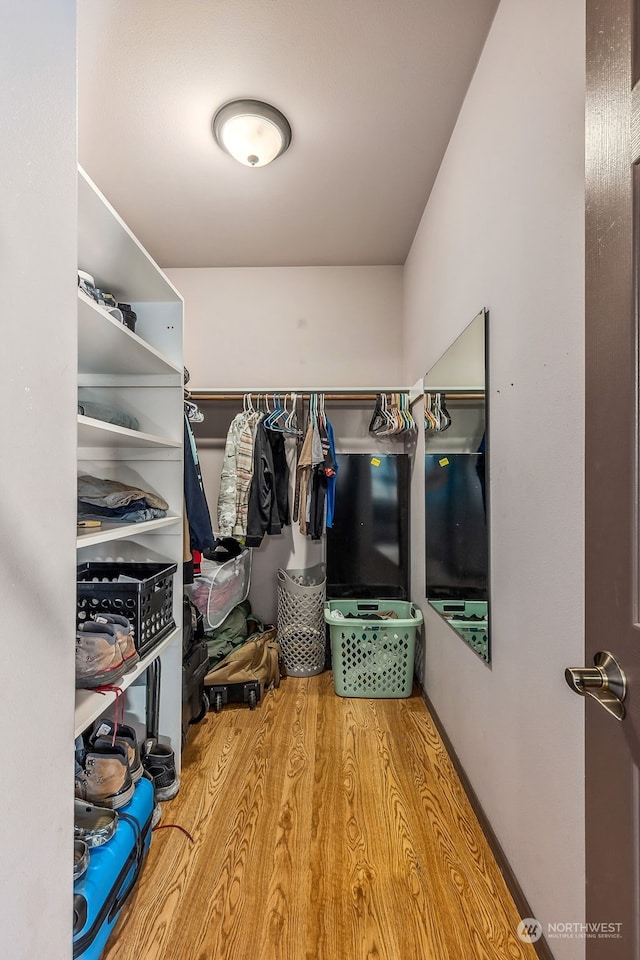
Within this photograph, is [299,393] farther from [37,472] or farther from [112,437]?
[37,472]

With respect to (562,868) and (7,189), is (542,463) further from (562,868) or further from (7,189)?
(7,189)

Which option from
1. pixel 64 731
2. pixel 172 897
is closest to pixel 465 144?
pixel 64 731

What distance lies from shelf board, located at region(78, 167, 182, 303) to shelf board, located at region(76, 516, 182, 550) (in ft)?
2.87

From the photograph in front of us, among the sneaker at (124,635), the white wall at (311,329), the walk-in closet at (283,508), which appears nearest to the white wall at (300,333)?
the white wall at (311,329)

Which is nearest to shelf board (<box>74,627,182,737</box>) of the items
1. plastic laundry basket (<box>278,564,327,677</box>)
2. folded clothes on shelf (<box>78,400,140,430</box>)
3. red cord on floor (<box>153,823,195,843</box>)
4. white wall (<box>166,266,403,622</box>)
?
red cord on floor (<box>153,823,195,843</box>)

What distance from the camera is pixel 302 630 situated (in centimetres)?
272

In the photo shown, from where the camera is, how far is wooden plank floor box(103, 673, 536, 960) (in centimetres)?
114

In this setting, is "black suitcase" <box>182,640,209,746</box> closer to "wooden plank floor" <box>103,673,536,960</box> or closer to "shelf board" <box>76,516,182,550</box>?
"wooden plank floor" <box>103,673,536,960</box>

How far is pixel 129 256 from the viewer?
4.80 feet

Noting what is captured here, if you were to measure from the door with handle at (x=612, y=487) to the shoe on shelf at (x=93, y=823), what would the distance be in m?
1.14

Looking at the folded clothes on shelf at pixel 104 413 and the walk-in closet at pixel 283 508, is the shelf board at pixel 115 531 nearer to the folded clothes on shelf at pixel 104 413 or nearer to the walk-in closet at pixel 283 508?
the walk-in closet at pixel 283 508

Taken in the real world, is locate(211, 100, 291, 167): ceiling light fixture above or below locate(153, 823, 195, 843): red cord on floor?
above

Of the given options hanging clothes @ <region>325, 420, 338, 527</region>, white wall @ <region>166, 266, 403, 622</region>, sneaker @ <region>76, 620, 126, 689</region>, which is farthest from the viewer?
white wall @ <region>166, 266, 403, 622</region>

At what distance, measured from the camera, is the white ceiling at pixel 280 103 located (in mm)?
1453
